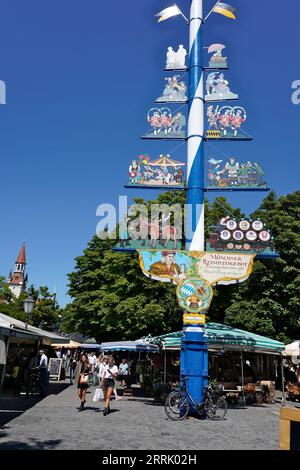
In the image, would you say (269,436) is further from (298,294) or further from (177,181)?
(298,294)

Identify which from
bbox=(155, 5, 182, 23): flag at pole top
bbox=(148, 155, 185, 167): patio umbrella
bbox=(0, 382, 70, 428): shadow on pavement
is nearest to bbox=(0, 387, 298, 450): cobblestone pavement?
bbox=(0, 382, 70, 428): shadow on pavement

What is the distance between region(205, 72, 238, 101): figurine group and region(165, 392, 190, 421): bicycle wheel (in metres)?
10.7

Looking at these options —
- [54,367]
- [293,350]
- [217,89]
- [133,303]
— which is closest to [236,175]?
[217,89]

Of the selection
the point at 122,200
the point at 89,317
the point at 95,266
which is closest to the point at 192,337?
the point at 122,200

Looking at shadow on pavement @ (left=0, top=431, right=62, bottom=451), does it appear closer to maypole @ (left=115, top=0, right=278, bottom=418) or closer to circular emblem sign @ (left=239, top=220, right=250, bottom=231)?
maypole @ (left=115, top=0, right=278, bottom=418)

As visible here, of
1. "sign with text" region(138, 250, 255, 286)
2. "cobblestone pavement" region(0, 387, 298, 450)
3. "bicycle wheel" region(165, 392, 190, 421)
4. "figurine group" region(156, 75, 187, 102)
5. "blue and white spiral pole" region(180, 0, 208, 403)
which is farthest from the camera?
"figurine group" region(156, 75, 187, 102)

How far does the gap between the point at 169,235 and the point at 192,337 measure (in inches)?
143

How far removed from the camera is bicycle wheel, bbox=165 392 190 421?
39.9 ft

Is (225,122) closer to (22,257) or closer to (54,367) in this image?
(54,367)

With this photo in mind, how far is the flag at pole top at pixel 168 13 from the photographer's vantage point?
16875 mm

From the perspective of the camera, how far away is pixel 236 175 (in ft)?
49.4

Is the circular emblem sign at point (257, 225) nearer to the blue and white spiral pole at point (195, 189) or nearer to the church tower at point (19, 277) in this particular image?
the blue and white spiral pole at point (195, 189)

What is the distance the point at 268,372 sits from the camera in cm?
2675

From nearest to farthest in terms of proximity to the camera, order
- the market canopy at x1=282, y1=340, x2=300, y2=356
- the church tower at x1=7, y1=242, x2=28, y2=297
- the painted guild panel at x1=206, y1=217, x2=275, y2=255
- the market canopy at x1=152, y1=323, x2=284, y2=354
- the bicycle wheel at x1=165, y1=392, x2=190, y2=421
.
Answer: the bicycle wheel at x1=165, y1=392, x2=190, y2=421 < the painted guild panel at x1=206, y1=217, x2=275, y2=255 < the market canopy at x1=152, y1=323, x2=284, y2=354 < the market canopy at x1=282, y1=340, x2=300, y2=356 < the church tower at x1=7, y1=242, x2=28, y2=297
